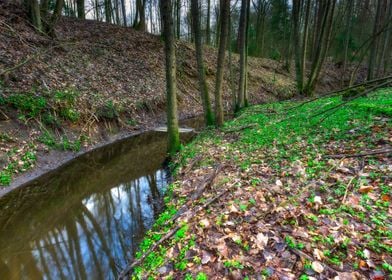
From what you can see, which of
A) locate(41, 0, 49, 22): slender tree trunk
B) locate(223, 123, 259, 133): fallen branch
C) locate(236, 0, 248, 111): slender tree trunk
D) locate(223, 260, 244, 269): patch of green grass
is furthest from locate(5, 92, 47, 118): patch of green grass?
locate(236, 0, 248, 111): slender tree trunk

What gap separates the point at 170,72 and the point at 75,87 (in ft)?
17.6

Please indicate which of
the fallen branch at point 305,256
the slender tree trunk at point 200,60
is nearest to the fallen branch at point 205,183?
the fallen branch at point 305,256

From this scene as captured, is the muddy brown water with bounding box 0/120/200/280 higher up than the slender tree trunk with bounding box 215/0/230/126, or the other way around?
the slender tree trunk with bounding box 215/0/230/126

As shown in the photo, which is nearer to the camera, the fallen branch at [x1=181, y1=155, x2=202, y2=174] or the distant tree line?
the fallen branch at [x1=181, y1=155, x2=202, y2=174]

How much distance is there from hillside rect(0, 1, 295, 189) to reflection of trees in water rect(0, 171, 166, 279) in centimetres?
260

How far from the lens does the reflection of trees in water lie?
14.5 ft

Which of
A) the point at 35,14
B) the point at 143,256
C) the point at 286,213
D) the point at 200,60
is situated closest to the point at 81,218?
the point at 143,256

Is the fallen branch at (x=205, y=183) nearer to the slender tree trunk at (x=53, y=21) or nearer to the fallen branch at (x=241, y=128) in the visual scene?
the fallen branch at (x=241, y=128)

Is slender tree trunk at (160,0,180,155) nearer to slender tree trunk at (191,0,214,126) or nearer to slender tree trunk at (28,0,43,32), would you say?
slender tree trunk at (191,0,214,126)

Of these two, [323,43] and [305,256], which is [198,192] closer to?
[305,256]

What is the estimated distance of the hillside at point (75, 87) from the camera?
845 cm

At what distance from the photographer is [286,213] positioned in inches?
152

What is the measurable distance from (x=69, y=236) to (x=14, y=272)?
114 centimetres

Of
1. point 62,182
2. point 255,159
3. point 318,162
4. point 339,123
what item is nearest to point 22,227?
point 62,182
